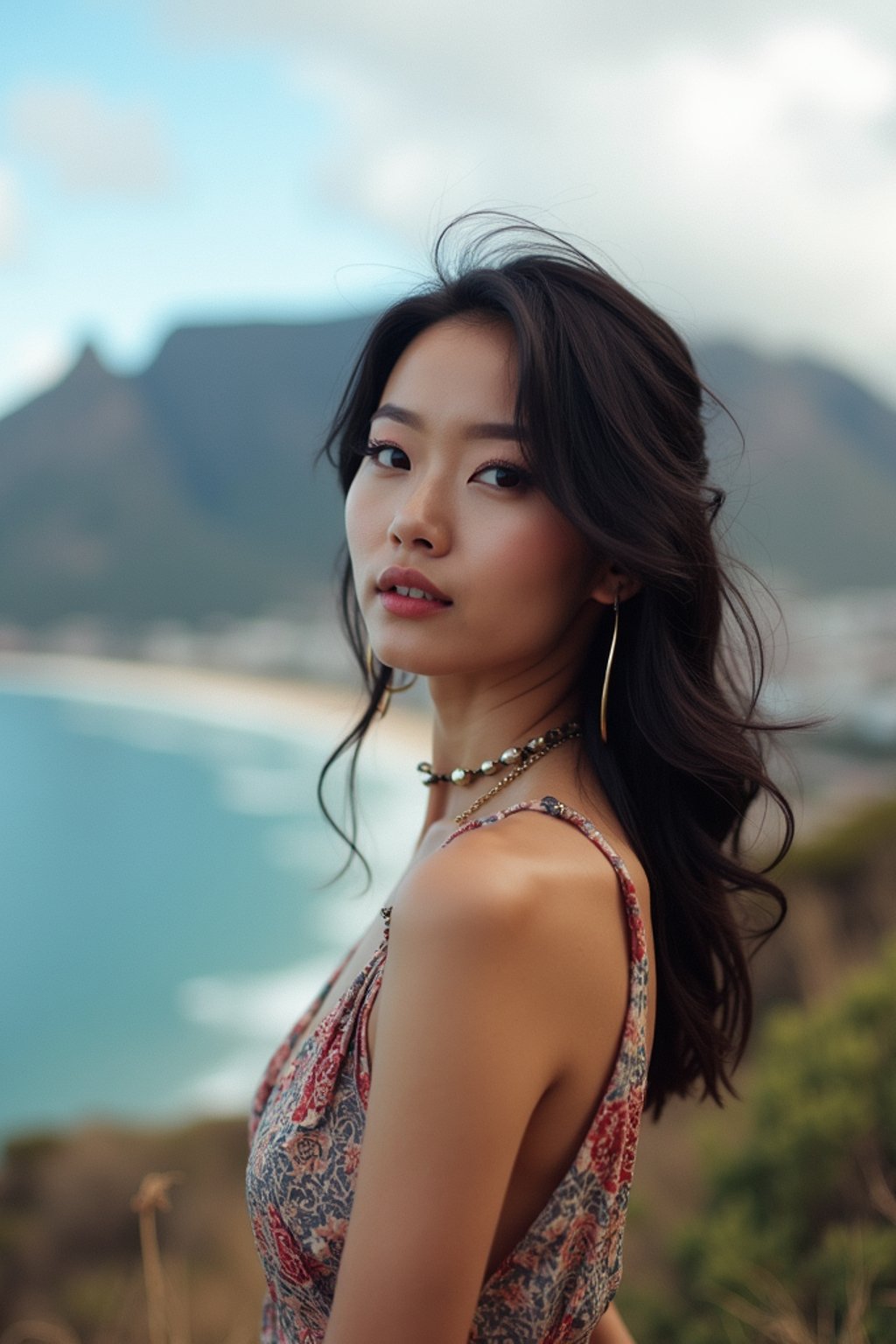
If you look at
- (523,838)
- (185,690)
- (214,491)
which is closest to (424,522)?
(523,838)

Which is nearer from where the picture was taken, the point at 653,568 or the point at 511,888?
the point at 511,888

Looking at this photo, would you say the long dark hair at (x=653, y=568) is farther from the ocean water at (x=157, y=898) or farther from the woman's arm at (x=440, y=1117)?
the ocean water at (x=157, y=898)

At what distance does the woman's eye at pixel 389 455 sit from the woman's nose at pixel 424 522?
0.28 ft

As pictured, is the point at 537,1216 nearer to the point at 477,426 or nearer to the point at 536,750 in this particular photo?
the point at 536,750

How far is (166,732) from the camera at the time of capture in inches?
871

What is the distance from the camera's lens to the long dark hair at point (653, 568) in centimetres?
120

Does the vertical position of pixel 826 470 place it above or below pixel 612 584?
below

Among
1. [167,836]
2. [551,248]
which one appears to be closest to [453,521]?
[551,248]

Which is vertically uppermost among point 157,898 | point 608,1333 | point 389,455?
point 389,455

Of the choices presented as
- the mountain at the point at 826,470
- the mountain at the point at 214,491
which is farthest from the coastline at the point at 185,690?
the mountain at the point at 826,470

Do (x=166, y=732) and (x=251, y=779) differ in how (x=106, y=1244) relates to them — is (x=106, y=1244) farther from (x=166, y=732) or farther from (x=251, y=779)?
(x=166, y=732)

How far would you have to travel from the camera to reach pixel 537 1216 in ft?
3.55

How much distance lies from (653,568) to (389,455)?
31 centimetres

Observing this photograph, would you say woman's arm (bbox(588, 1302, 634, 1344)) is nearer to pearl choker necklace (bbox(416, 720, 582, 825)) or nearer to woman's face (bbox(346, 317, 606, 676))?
pearl choker necklace (bbox(416, 720, 582, 825))
